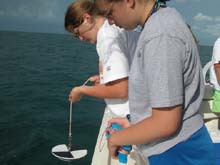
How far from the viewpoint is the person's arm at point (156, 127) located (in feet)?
3.79

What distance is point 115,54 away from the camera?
1.80 metres

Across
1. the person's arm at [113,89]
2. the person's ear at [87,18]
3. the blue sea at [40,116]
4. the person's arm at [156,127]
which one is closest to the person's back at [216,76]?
the person's arm at [113,89]

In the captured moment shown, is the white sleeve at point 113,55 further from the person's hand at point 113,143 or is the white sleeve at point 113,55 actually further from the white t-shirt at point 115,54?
the person's hand at point 113,143

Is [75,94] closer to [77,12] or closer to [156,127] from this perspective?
[77,12]

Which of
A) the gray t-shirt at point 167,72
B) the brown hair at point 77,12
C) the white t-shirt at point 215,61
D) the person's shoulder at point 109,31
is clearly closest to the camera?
the gray t-shirt at point 167,72

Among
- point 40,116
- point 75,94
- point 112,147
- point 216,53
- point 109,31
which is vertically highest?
point 109,31

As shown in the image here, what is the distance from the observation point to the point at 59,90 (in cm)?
1042

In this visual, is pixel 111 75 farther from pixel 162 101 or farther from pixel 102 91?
pixel 162 101

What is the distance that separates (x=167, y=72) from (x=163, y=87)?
53 millimetres

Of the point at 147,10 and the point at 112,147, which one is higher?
the point at 147,10

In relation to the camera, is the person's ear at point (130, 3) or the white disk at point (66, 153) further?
the white disk at point (66, 153)

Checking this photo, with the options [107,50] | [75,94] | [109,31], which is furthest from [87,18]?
[75,94]

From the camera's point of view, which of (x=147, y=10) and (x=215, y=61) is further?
(x=215, y=61)

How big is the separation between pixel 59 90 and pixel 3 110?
268cm
